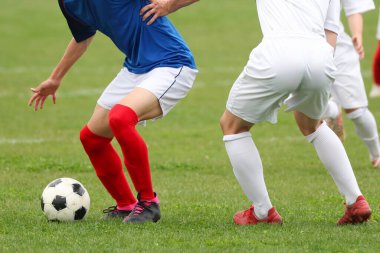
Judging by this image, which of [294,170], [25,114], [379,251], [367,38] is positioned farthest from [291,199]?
[367,38]

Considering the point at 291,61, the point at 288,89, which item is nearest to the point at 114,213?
the point at 288,89

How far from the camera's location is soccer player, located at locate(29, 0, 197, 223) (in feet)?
22.9

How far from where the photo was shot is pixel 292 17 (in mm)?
6402

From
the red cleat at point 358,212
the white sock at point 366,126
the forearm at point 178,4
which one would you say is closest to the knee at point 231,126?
the forearm at point 178,4

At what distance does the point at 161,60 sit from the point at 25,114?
321 inches

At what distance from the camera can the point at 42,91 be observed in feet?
25.9

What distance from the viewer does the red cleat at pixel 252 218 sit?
693 cm

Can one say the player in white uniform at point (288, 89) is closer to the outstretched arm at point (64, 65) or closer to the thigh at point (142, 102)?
the thigh at point (142, 102)

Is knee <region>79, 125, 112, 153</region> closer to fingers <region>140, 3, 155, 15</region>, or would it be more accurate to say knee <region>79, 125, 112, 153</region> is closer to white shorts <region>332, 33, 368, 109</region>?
fingers <region>140, 3, 155, 15</region>

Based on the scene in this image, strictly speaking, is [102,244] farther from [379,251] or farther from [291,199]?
[291,199]

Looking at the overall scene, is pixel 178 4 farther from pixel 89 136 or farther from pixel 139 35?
pixel 89 136

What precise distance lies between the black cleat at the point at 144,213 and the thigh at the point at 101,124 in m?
0.62

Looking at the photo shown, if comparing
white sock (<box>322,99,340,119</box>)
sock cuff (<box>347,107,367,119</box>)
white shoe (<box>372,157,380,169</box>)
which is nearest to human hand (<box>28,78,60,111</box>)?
sock cuff (<box>347,107,367,119</box>)

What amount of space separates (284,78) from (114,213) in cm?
204
